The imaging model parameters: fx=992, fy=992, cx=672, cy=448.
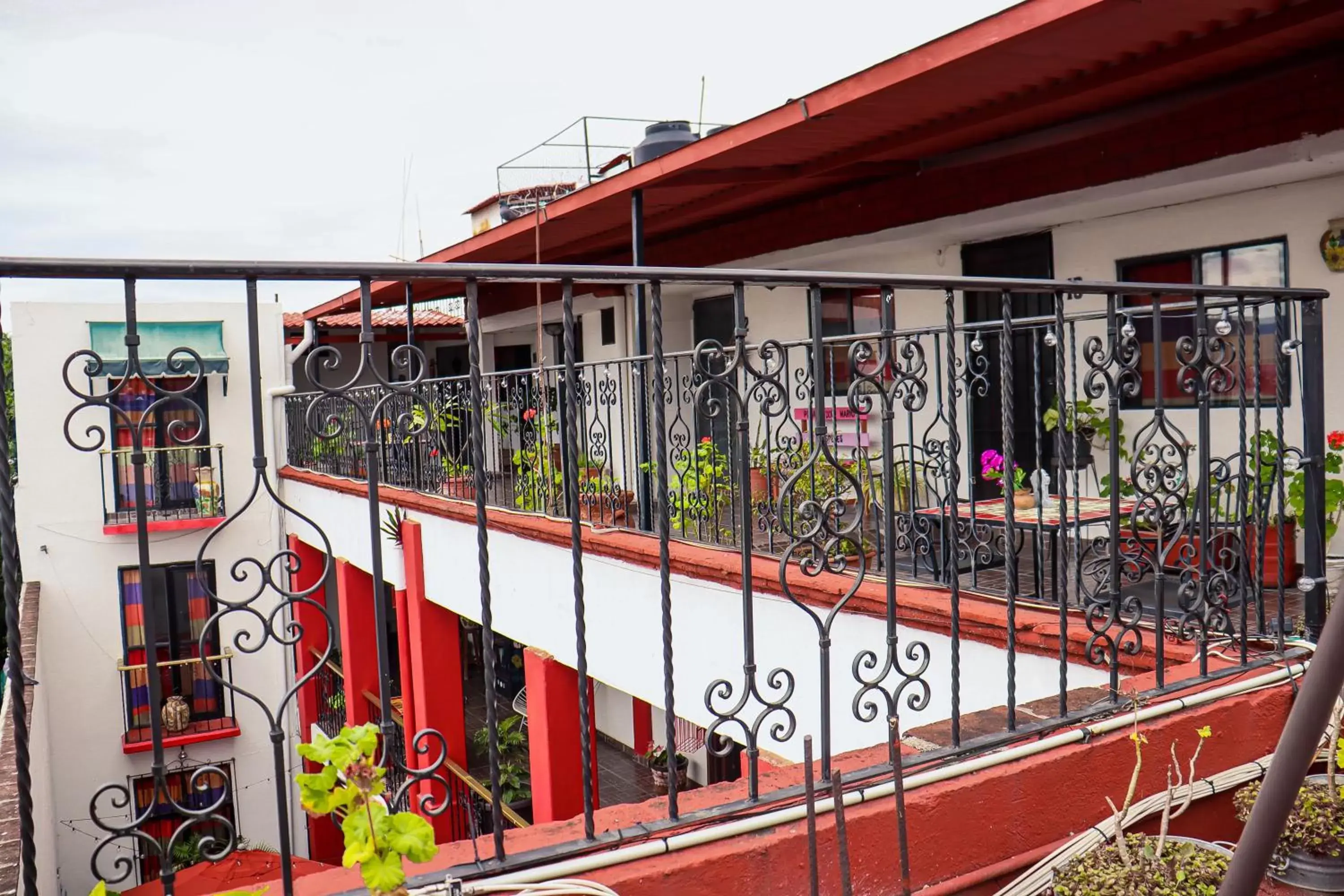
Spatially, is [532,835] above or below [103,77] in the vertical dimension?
below

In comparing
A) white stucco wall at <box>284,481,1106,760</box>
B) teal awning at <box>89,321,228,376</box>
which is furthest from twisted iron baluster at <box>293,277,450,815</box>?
teal awning at <box>89,321,228,376</box>

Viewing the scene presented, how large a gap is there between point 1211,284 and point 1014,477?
2861 mm

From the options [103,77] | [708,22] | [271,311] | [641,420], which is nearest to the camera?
[641,420]

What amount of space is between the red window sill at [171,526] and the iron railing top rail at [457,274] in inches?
549

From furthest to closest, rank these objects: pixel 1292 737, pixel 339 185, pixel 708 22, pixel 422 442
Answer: pixel 339 185, pixel 708 22, pixel 422 442, pixel 1292 737

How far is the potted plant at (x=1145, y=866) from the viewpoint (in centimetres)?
221

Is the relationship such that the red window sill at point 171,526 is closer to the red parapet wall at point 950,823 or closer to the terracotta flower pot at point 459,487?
the terracotta flower pot at point 459,487

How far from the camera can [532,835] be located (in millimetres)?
1994

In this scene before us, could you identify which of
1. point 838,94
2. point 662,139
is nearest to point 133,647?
point 662,139

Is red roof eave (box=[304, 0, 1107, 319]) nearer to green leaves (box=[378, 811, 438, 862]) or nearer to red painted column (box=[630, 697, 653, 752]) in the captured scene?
green leaves (box=[378, 811, 438, 862])

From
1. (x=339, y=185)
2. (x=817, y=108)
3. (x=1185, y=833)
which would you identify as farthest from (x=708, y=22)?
(x=339, y=185)

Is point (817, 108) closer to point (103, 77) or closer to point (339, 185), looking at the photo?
point (103, 77)

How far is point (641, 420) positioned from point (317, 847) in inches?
368

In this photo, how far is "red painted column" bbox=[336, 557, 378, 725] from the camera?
1196 centimetres
